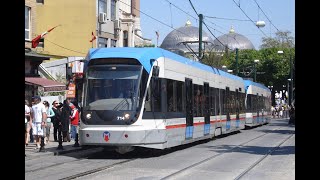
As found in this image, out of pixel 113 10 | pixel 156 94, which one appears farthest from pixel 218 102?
pixel 113 10

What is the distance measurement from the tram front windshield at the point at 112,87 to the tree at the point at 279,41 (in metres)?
75.7

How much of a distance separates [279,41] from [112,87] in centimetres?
8328

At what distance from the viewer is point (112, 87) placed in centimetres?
1588

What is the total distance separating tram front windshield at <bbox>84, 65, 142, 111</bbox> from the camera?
51.7 feet

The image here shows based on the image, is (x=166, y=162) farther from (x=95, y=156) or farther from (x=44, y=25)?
(x=44, y=25)

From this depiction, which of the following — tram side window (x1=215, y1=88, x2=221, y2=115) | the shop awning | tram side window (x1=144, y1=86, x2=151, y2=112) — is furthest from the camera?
the shop awning

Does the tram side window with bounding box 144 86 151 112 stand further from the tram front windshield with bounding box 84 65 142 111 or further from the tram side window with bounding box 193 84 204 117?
the tram side window with bounding box 193 84 204 117

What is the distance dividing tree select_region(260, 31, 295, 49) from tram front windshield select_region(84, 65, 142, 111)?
249ft

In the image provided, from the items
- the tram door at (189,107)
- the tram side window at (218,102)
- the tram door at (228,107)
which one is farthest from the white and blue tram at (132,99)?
the tram door at (228,107)

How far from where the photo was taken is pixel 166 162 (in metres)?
15.2

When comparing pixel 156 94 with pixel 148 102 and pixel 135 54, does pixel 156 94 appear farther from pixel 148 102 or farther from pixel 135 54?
pixel 135 54

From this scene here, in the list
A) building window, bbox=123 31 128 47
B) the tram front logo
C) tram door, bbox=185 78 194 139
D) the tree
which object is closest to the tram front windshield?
the tram front logo

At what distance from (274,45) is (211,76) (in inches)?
2971
